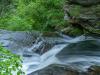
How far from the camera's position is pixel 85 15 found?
40.3 feet

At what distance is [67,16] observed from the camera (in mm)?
13547

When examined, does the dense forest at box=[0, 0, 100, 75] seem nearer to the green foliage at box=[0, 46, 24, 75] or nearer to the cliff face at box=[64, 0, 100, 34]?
the cliff face at box=[64, 0, 100, 34]

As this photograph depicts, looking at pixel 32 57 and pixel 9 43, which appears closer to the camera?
pixel 32 57

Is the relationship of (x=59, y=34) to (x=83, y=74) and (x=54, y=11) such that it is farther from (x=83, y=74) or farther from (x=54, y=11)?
(x=83, y=74)

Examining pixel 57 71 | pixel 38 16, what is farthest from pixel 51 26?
pixel 57 71

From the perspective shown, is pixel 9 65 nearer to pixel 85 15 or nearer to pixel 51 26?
pixel 85 15

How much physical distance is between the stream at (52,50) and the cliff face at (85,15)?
52 cm

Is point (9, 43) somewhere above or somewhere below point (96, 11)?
below

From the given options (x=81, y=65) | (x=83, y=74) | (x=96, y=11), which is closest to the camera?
(x=83, y=74)

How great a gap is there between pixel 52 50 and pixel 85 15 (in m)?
3.24

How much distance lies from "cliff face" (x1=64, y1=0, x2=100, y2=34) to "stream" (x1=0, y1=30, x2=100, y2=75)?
1.72ft

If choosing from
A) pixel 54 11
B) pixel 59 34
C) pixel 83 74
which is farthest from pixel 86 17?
A: pixel 83 74

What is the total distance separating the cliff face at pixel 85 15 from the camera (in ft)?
39.4

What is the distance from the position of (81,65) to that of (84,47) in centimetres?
278
